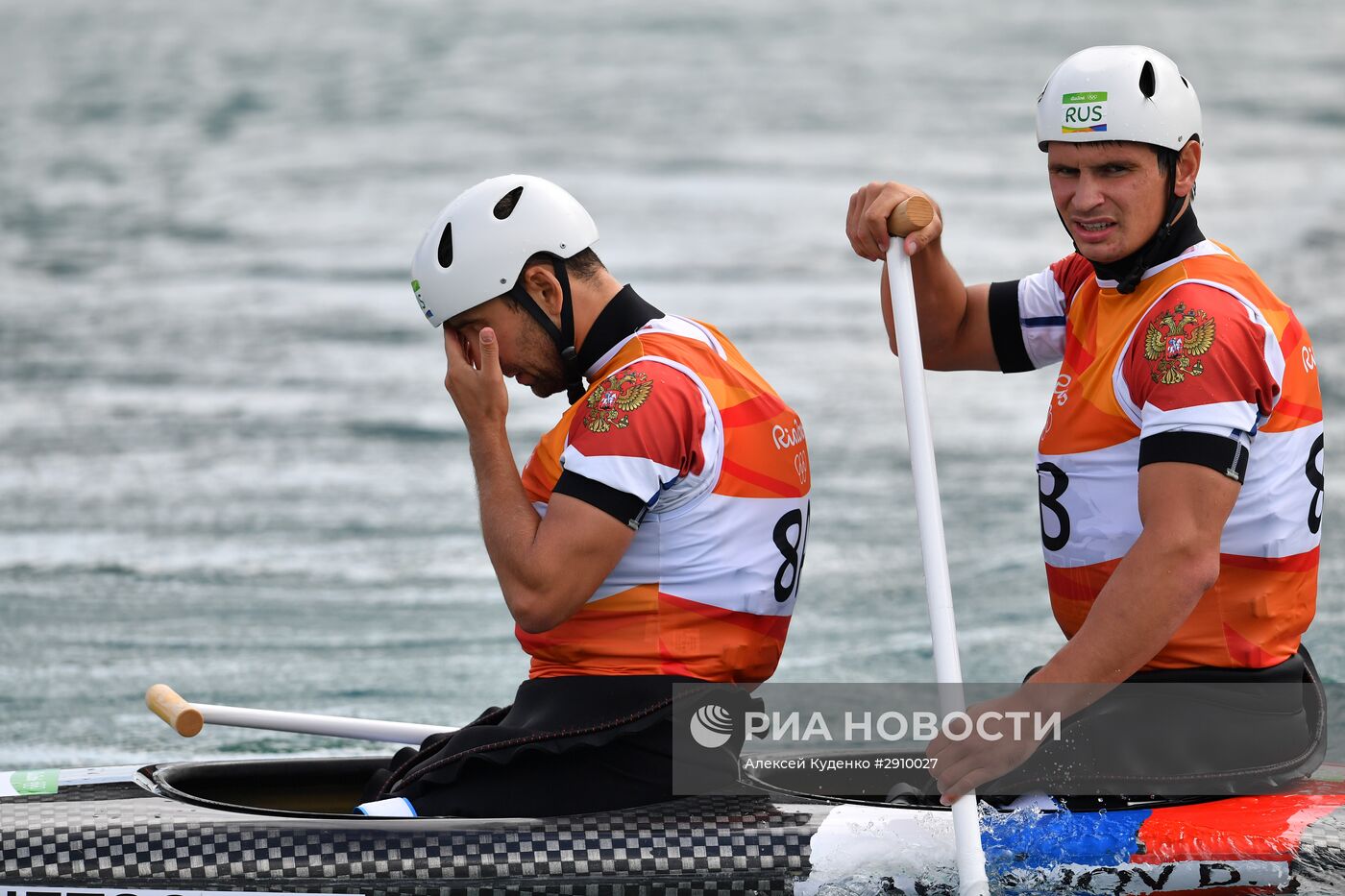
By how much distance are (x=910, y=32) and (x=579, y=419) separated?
27.6 m

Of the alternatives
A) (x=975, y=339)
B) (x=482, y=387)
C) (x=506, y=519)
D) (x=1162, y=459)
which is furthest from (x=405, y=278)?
(x=1162, y=459)

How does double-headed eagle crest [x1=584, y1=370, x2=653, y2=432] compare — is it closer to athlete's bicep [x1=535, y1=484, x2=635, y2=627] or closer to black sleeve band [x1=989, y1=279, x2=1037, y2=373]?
athlete's bicep [x1=535, y1=484, x2=635, y2=627]

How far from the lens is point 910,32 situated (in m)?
30.0

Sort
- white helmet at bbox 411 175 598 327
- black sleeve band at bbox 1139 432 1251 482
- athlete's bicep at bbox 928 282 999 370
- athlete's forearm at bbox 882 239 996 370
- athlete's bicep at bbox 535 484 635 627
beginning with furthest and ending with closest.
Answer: athlete's bicep at bbox 928 282 999 370, athlete's forearm at bbox 882 239 996 370, white helmet at bbox 411 175 598 327, athlete's bicep at bbox 535 484 635 627, black sleeve band at bbox 1139 432 1251 482

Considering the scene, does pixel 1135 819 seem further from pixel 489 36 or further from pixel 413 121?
pixel 489 36

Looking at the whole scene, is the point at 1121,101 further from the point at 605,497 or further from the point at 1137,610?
the point at 605,497

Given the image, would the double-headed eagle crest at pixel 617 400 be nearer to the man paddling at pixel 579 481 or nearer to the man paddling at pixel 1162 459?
the man paddling at pixel 579 481

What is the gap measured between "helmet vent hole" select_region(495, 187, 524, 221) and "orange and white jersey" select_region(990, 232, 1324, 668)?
1.23 m

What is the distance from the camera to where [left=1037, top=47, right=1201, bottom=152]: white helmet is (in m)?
3.66

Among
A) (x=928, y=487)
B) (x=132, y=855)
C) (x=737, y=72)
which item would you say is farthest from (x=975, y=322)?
(x=737, y=72)

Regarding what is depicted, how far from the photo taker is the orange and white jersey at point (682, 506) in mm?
3617

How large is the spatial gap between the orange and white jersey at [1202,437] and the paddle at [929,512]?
27 cm

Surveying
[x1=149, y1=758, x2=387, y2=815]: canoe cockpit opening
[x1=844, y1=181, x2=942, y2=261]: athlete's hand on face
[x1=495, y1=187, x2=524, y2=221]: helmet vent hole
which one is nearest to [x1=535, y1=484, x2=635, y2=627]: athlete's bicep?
Answer: [x1=495, y1=187, x2=524, y2=221]: helmet vent hole

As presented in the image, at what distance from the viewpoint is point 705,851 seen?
3.71m
